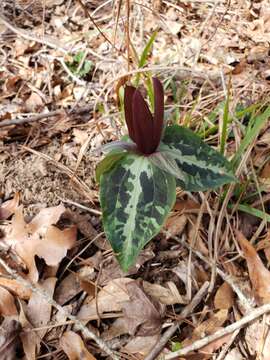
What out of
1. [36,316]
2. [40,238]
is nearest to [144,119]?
[40,238]

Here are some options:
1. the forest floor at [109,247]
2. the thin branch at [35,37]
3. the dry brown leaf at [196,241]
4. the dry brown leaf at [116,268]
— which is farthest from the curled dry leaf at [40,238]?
the thin branch at [35,37]

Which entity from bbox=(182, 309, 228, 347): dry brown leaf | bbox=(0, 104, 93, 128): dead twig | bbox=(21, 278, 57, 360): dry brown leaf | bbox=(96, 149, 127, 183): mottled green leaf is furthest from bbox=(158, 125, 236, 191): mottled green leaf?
bbox=(0, 104, 93, 128): dead twig

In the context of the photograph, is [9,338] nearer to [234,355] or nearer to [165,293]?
[165,293]

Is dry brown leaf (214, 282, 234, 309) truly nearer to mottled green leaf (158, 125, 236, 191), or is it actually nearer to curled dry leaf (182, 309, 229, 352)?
curled dry leaf (182, 309, 229, 352)

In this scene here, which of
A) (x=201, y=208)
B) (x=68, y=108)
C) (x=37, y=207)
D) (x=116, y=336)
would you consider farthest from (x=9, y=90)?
(x=116, y=336)

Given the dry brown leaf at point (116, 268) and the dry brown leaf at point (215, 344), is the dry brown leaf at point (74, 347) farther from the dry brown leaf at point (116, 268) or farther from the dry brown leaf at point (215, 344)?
the dry brown leaf at point (215, 344)

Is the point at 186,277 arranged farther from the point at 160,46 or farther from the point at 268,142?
the point at 160,46
